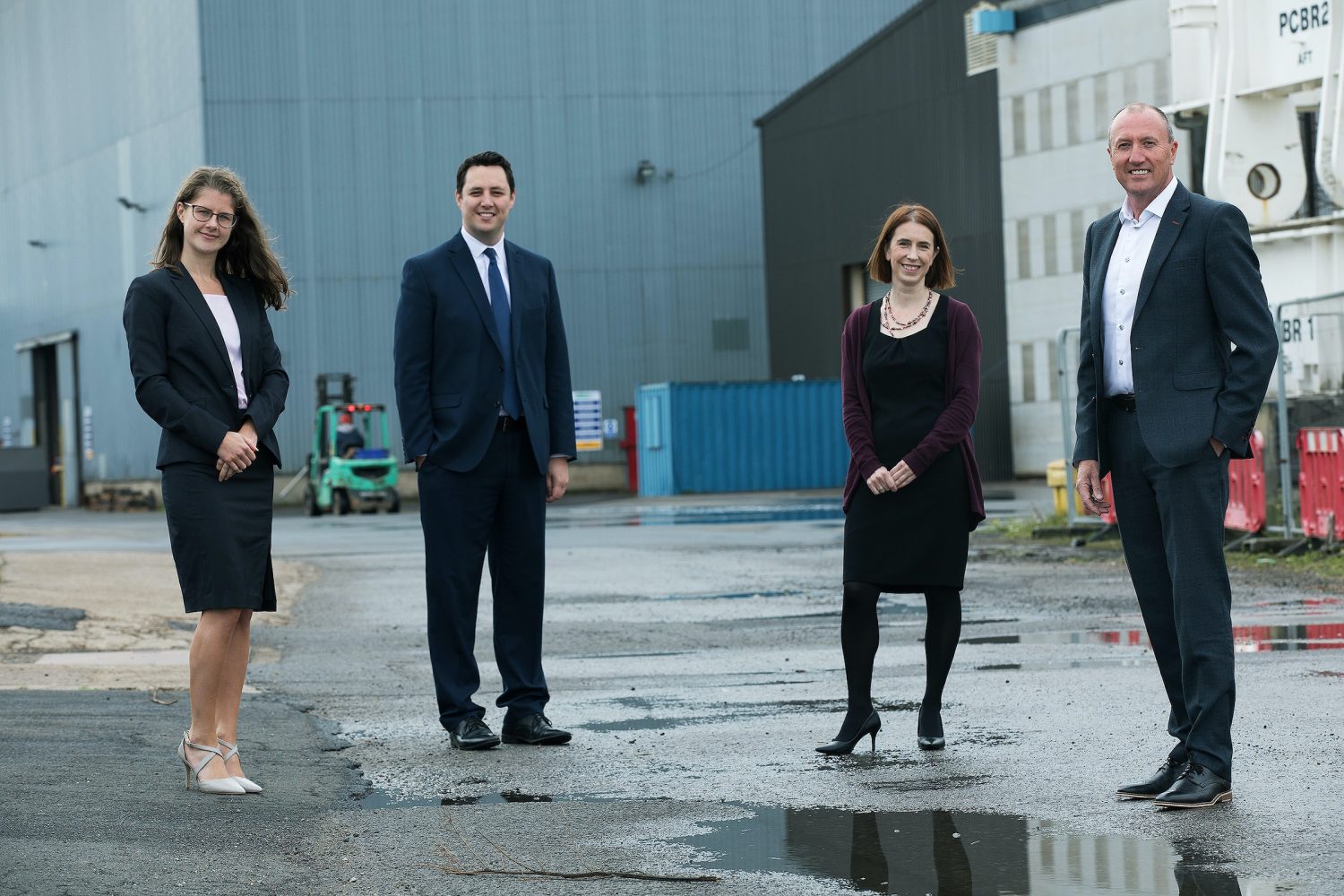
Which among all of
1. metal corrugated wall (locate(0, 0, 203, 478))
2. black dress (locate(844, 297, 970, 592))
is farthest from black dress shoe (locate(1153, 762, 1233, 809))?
metal corrugated wall (locate(0, 0, 203, 478))

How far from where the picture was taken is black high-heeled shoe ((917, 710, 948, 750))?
6.85m

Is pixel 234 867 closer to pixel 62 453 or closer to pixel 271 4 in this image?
pixel 271 4

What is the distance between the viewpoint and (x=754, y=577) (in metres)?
16.4

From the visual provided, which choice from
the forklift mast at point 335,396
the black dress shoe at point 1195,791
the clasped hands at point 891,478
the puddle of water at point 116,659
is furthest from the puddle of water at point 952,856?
the forklift mast at point 335,396

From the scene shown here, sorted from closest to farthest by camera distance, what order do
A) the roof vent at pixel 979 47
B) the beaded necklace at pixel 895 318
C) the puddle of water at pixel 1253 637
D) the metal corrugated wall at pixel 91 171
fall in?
the beaded necklace at pixel 895 318
the puddle of water at pixel 1253 637
the roof vent at pixel 979 47
the metal corrugated wall at pixel 91 171

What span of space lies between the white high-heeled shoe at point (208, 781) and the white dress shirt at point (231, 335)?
114cm

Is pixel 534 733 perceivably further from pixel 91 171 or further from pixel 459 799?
pixel 91 171

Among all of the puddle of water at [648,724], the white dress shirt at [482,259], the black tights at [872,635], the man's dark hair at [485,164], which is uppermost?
the man's dark hair at [485,164]

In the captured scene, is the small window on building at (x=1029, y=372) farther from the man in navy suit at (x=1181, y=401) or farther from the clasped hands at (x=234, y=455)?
the clasped hands at (x=234, y=455)

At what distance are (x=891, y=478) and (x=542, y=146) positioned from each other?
3945cm

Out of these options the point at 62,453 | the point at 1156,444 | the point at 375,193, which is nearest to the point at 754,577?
the point at 1156,444

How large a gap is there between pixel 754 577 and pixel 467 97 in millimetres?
30671

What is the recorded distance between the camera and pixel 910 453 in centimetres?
703

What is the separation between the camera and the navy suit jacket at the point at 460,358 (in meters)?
7.44
